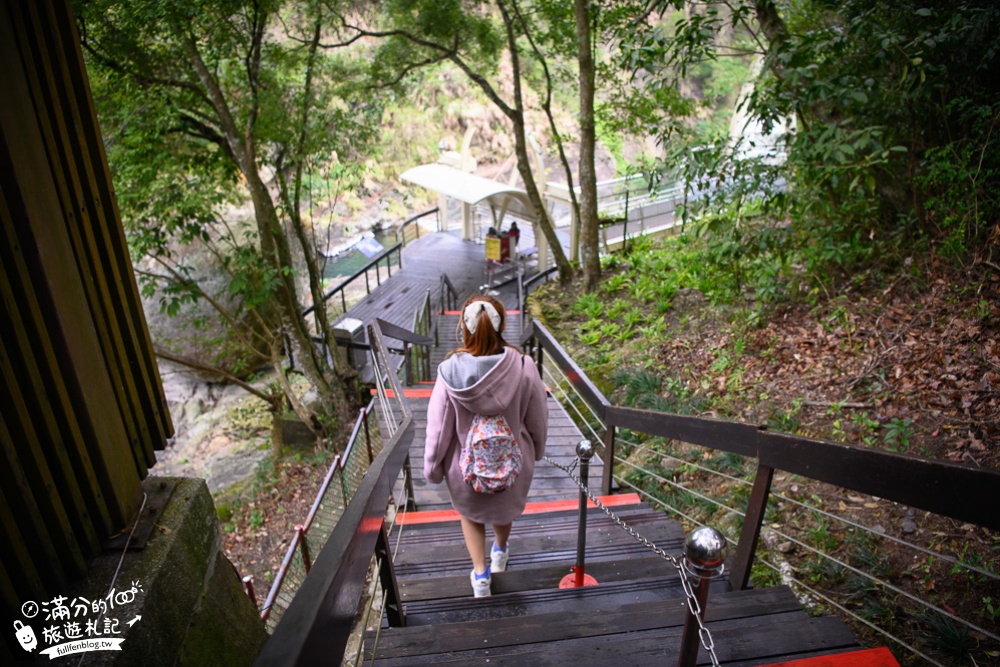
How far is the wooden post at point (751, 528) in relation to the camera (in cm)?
274

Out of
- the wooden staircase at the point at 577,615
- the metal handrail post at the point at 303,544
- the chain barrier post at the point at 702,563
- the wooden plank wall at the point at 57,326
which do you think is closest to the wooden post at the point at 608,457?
the wooden staircase at the point at 577,615

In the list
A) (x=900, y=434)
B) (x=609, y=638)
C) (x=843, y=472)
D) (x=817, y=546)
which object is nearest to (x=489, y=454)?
(x=609, y=638)

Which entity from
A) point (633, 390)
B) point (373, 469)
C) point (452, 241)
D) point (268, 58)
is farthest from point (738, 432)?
point (452, 241)

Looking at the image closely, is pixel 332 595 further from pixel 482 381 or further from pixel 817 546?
pixel 817 546

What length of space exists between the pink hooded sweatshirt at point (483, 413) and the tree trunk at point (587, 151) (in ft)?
26.0

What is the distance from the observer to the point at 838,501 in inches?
167

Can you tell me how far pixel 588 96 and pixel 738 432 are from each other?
8321mm

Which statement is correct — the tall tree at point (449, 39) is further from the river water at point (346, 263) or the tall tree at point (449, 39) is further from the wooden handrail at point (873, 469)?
the river water at point (346, 263)

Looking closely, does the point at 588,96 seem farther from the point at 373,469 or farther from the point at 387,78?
the point at 373,469

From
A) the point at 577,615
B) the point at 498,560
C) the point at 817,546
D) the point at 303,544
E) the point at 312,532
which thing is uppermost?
the point at 577,615

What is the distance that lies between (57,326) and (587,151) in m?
9.67

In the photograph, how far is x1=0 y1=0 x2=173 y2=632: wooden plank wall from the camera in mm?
1785

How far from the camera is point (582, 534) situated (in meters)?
3.20

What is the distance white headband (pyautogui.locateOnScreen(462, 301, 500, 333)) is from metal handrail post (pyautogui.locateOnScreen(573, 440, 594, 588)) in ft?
2.50
